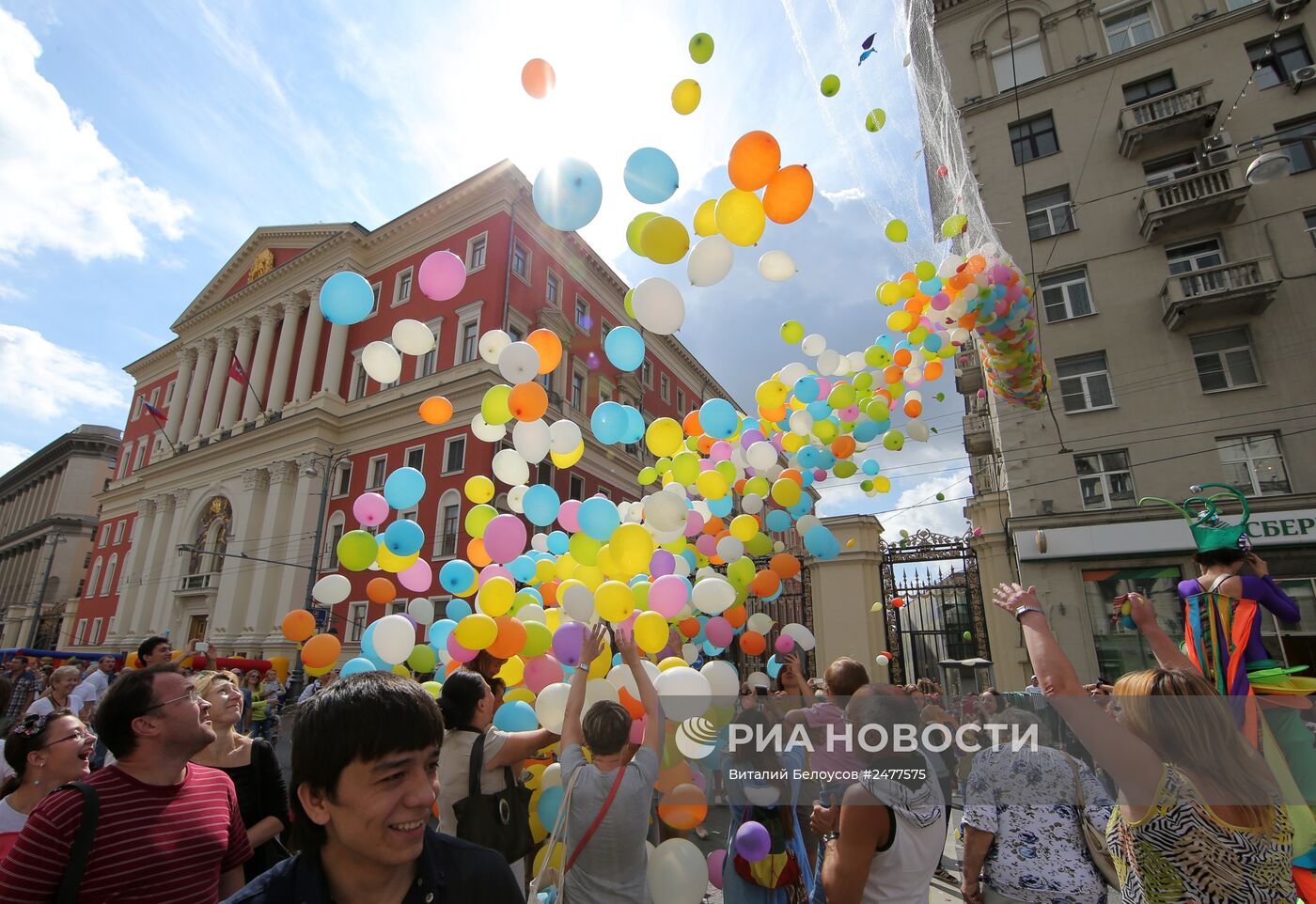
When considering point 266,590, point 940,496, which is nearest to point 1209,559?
point 940,496

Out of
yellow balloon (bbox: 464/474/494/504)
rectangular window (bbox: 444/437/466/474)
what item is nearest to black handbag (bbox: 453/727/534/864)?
yellow balloon (bbox: 464/474/494/504)

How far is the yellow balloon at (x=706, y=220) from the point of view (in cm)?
444

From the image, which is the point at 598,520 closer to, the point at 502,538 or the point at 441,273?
the point at 502,538

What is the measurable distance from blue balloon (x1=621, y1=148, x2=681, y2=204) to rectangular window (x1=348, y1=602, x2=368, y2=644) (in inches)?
790

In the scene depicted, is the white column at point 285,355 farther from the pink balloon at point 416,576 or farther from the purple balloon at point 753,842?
the purple balloon at point 753,842

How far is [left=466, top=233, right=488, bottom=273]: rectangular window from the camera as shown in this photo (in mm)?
22344

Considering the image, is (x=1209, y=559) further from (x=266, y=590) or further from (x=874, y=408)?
(x=266, y=590)

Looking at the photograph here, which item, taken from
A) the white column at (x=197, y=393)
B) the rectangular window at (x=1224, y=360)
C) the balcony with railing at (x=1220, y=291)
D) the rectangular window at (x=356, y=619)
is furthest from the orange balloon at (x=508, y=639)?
the white column at (x=197, y=393)

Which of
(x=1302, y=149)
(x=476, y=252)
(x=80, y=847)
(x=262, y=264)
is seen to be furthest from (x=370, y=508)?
(x=262, y=264)

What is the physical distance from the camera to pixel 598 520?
4.26 meters

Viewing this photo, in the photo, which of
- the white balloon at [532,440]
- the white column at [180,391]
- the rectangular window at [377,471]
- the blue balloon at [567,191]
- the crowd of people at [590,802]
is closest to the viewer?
the crowd of people at [590,802]

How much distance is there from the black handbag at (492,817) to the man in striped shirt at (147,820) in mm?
875

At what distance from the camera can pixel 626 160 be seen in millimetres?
3994

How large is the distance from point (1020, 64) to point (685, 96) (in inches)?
685
